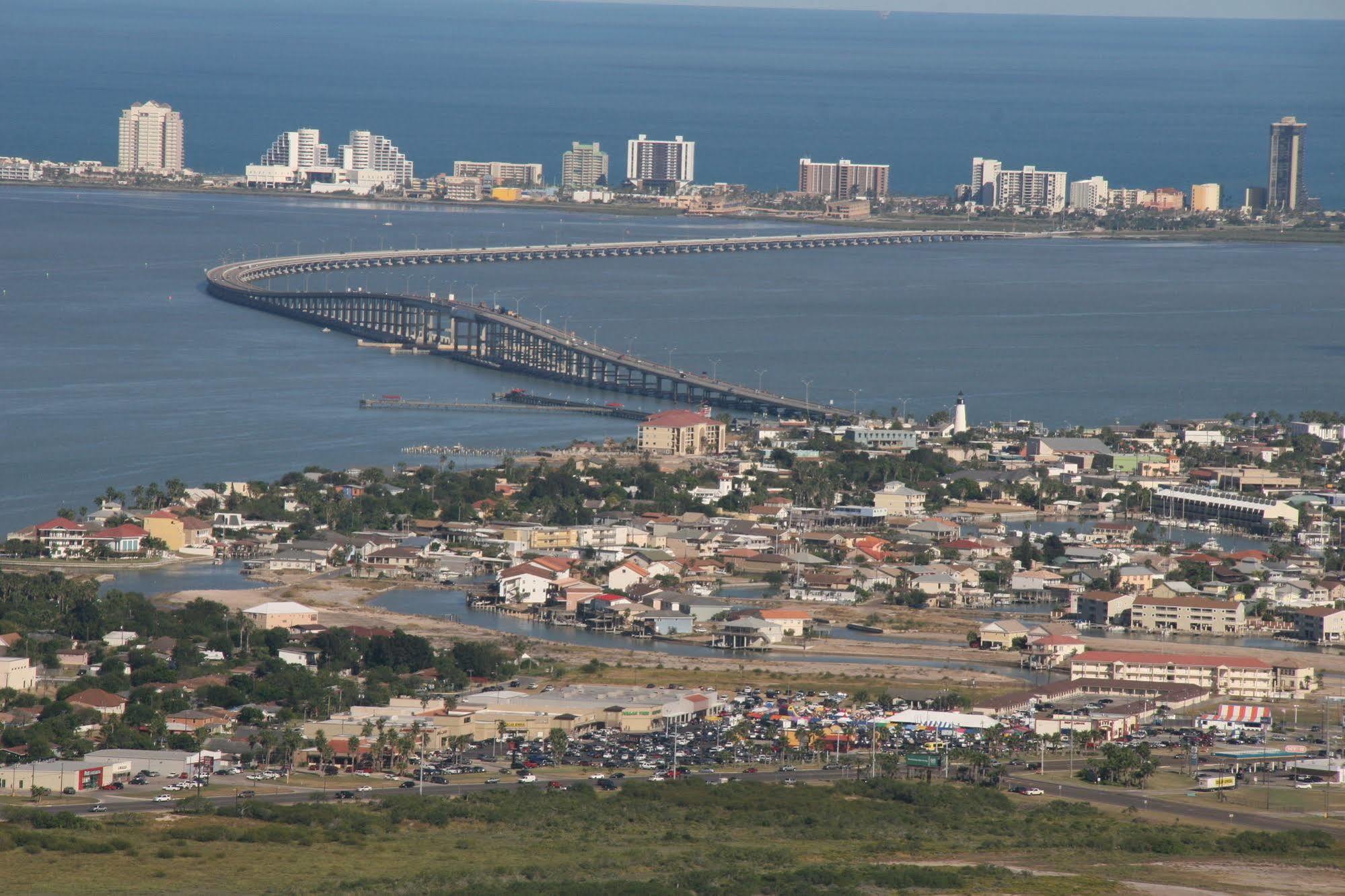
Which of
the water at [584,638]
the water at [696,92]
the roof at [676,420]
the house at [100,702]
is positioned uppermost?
the water at [696,92]

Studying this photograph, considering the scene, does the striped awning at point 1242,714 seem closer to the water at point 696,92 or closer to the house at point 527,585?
the house at point 527,585

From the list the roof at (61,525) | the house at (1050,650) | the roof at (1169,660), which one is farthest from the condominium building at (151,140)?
the roof at (1169,660)

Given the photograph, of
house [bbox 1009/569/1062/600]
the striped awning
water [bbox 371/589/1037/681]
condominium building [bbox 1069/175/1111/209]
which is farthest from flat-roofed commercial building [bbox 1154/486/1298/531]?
condominium building [bbox 1069/175/1111/209]

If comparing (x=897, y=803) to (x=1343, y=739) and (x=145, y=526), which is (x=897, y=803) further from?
(x=145, y=526)

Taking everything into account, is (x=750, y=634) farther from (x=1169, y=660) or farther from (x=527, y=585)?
(x=1169, y=660)

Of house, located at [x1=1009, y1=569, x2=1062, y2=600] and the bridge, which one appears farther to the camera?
the bridge

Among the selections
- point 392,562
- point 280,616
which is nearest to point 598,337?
point 392,562

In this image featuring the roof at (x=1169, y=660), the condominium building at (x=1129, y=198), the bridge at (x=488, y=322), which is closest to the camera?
the roof at (x=1169, y=660)

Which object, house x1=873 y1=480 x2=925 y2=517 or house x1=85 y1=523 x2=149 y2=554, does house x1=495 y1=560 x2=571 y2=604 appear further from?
house x1=873 y1=480 x2=925 y2=517
